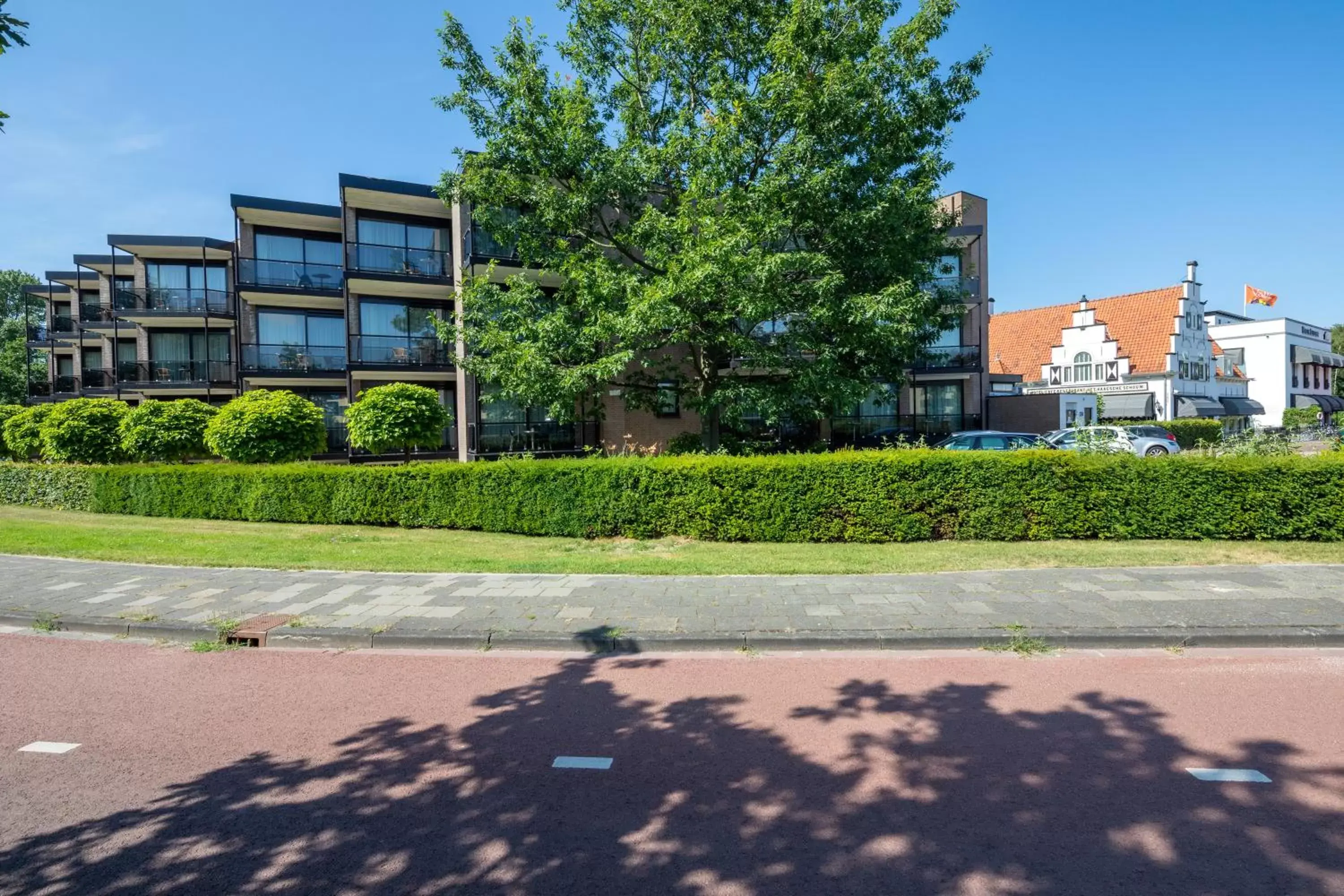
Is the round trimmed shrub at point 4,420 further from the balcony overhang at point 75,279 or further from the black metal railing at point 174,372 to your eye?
the balcony overhang at point 75,279

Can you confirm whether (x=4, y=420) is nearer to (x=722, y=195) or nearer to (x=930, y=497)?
(x=722, y=195)

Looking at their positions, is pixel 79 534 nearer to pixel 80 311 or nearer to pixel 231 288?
pixel 231 288

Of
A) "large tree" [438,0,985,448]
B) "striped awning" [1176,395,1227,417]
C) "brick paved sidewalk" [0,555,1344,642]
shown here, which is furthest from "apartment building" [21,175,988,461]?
"striped awning" [1176,395,1227,417]

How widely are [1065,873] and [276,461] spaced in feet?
60.6

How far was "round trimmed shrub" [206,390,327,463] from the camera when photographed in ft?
54.5

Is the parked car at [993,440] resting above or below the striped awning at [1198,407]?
below

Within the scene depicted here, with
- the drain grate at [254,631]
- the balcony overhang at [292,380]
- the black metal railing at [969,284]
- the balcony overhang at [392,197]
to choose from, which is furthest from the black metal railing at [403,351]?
the drain grate at [254,631]

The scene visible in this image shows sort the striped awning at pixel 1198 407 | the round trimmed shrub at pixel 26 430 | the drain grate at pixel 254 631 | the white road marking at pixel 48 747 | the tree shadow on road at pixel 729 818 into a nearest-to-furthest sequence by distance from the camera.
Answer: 1. the tree shadow on road at pixel 729 818
2. the white road marking at pixel 48 747
3. the drain grate at pixel 254 631
4. the round trimmed shrub at pixel 26 430
5. the striped awning at pixel 1198 407

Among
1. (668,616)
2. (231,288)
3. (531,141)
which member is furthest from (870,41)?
(231,288)

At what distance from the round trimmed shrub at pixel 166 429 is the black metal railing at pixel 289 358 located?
17.5ft

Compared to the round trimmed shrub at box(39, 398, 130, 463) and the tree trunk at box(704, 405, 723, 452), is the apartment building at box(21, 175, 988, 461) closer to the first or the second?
the tree trunk at box(704, 405, 723, 452)

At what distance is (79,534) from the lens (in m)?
12.6

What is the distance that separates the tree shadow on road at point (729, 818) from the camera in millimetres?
2977

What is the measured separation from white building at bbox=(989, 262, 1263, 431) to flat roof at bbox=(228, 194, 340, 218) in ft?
122
